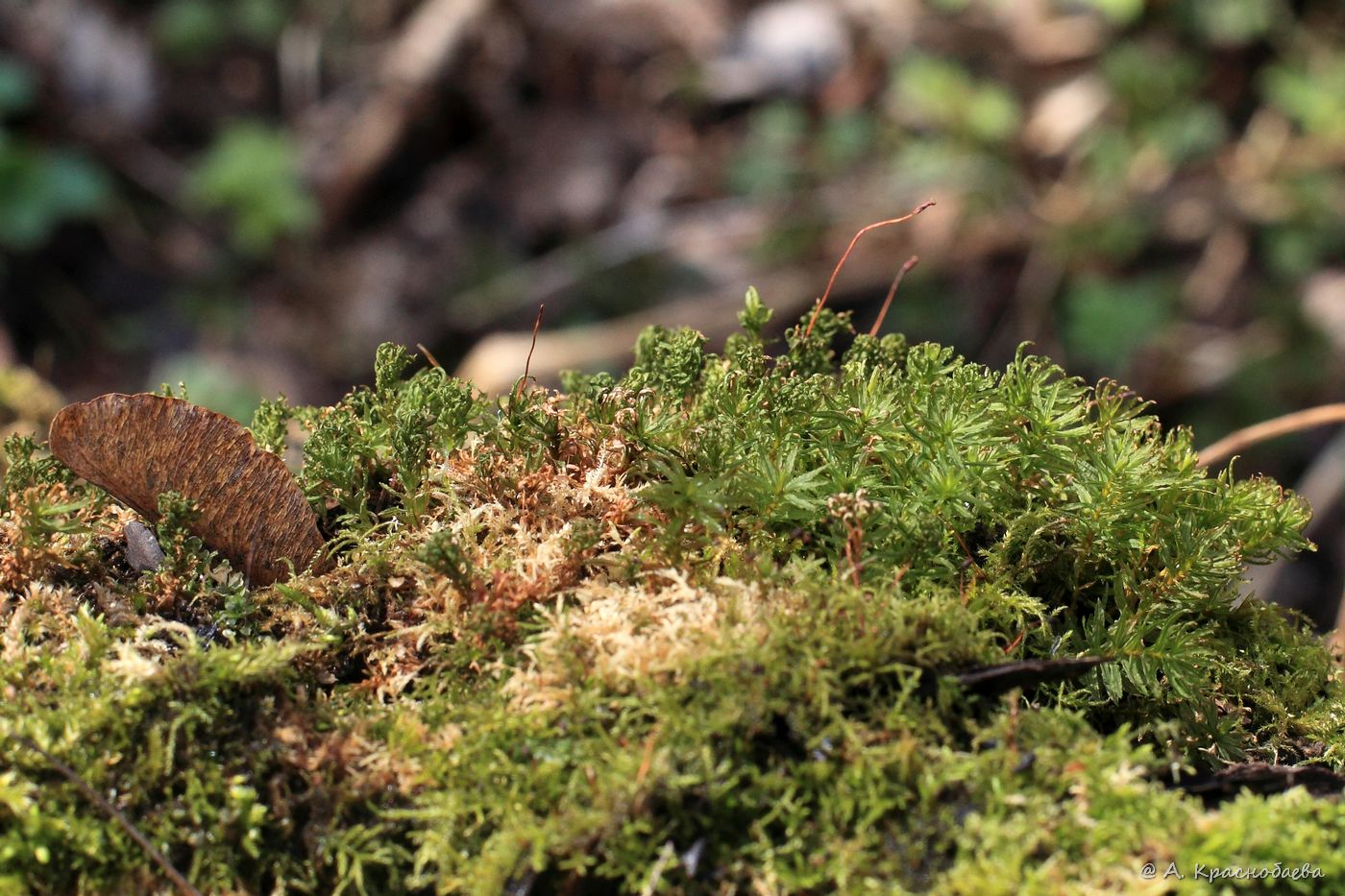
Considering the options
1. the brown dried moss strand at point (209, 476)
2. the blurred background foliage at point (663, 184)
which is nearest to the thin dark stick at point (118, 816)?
the brown dried moss strand at point (209, 476)

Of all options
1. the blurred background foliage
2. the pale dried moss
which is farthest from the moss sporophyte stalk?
the blurred background foliage

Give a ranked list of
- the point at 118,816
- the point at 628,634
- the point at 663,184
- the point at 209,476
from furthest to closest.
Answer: the point at 663,184, the point at 209,476, the point at 628,634, the point at 118,816

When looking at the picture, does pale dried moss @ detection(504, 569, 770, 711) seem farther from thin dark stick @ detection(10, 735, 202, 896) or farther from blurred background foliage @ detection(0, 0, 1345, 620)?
→ blurred background foliage @ detection(0, 0, 1345, 620)

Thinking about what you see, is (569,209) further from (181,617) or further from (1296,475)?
(181,617)

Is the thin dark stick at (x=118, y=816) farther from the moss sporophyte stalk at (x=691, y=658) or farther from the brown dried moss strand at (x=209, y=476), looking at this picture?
the brown dried moss strand at (x=209, y=476)

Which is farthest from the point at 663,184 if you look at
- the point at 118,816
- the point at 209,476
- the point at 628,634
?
the point at 118,816

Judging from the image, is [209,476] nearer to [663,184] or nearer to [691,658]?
[691,658]

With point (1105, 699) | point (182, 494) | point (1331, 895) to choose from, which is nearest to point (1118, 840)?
point (1331, 895)
